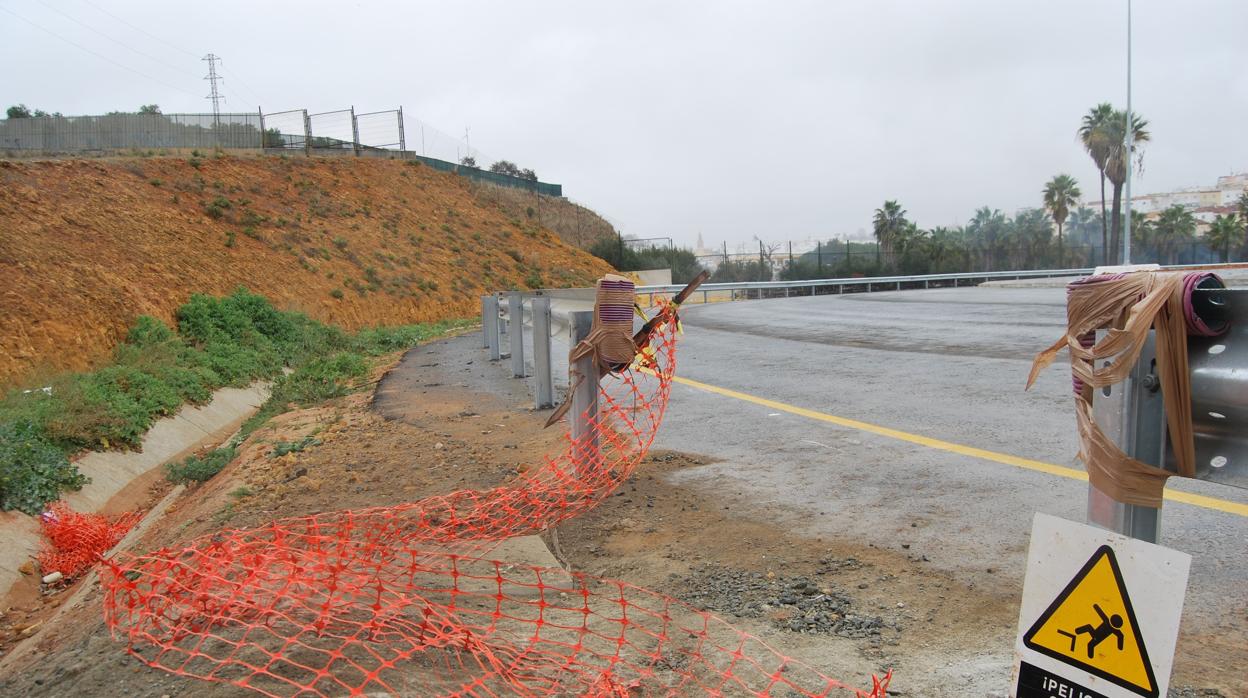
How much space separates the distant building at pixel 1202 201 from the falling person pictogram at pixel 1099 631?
205 ft

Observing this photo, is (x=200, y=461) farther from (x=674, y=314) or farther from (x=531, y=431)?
(x=674, y=314)

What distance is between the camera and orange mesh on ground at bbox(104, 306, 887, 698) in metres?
2.74

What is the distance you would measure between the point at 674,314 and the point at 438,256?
36.9 m

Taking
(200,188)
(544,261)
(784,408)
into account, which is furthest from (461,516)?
(544,261)

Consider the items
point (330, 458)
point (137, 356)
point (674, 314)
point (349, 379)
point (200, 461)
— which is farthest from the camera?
point (137, 356)

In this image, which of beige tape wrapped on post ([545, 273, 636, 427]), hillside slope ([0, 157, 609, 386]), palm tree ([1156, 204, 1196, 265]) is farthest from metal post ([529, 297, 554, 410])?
palm tree ([1156, 204, 1196, 265])

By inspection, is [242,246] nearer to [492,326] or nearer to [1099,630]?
[492,326]

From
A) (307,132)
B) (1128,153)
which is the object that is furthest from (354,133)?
(1128,153)

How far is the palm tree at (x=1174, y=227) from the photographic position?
52.6m

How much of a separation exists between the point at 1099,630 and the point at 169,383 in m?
13.9

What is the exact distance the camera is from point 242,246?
3139 cm

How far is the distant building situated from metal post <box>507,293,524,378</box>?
5573cm

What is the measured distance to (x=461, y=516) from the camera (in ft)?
15.6

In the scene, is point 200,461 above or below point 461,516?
below
